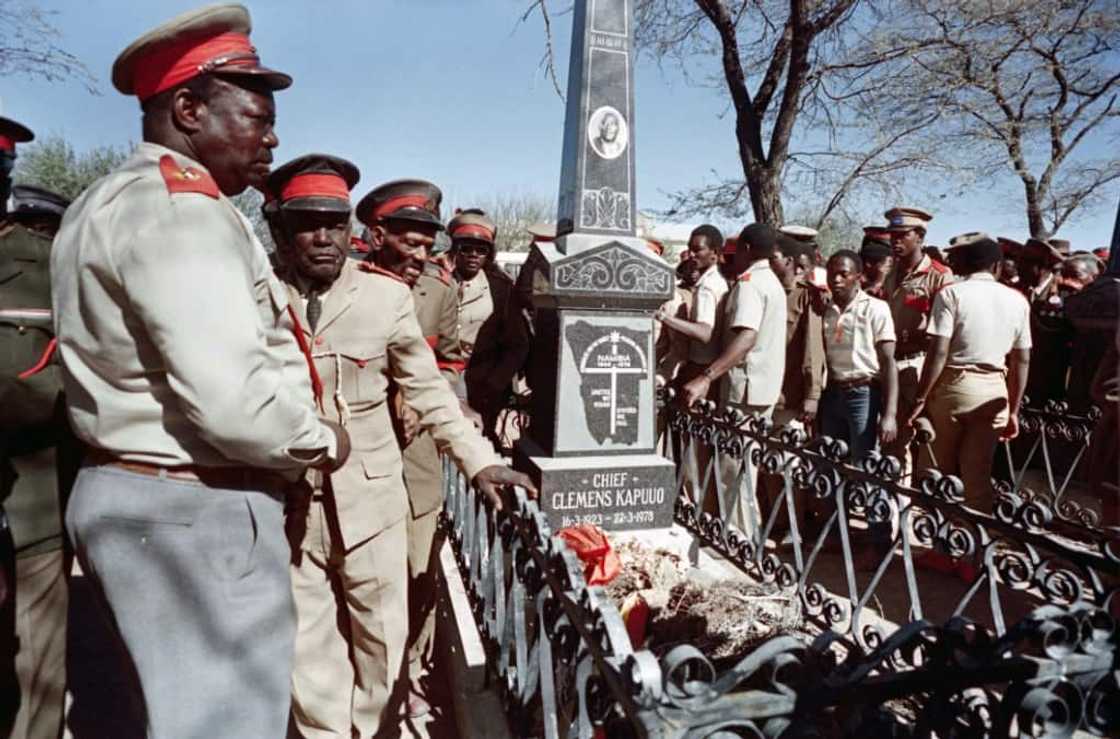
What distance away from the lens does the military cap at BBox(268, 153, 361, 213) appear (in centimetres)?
261

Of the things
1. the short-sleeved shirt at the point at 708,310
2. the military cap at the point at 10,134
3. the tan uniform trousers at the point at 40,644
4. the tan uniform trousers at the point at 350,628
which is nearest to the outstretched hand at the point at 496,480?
the tan uniform trousers at the point at 350,628

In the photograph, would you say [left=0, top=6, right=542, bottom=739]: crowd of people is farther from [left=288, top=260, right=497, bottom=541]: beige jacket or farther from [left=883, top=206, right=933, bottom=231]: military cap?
[left=883, top=206, right=933, bottom=231]: military cap

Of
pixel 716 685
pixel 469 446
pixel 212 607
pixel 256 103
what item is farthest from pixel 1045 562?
pixel 256 103

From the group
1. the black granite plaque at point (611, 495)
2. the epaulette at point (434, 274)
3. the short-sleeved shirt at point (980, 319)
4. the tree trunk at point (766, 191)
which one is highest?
the tree trunk at point (766, 191)

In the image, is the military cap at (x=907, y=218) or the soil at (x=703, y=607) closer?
the soil at (x=703, y=607)

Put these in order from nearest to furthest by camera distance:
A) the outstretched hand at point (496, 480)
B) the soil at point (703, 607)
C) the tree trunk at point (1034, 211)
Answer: the outstretched hand at point (496, 480), the soil at point (703, 607), the tree trunk at point (1034, 211)

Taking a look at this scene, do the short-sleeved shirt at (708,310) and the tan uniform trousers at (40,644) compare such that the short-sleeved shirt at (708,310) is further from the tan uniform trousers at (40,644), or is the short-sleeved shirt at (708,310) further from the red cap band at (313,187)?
the tan uniform trousers at (40,644)

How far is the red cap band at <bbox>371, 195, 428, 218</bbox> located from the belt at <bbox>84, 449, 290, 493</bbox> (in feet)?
6.37

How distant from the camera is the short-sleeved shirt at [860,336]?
4895 mm

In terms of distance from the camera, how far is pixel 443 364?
401cm

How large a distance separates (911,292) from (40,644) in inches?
233

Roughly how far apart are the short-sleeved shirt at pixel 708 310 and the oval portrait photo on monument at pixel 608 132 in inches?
58.4

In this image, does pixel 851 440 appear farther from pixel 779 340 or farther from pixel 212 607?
pixel 212 607

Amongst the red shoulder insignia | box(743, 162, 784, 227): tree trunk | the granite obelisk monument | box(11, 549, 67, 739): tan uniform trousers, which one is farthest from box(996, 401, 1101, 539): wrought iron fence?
box(11, 549, 67, 739): tan uniform trousers
